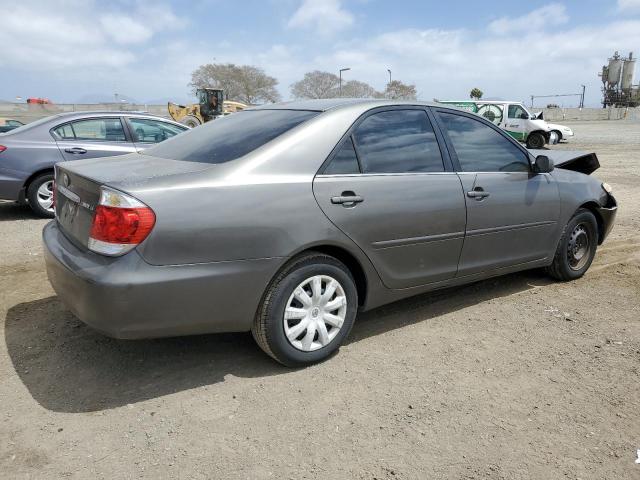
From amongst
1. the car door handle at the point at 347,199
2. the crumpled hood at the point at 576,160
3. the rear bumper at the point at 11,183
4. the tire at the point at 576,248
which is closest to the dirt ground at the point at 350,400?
the tire at the point at 576,248

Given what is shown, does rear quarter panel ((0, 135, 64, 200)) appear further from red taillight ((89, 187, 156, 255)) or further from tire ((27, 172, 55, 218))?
red taillight ((89, 187, 156, 255))

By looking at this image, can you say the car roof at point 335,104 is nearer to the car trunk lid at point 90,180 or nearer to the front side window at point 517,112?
the car trunk lid at point 90,180

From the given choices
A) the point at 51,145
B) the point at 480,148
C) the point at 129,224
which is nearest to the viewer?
the point at 129,224

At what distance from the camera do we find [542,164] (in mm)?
4176

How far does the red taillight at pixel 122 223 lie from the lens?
254cm

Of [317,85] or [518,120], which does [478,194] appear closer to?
[518,120]

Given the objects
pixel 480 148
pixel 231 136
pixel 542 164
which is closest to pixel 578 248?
pixel 542 164

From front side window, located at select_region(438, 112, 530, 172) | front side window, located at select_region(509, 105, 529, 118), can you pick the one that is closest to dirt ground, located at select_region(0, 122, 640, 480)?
front side window, located at select_region(438, 112, 530, 172)

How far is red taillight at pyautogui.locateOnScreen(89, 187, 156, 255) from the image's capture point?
254 centimetres

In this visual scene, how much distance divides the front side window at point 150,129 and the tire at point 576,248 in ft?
18.2

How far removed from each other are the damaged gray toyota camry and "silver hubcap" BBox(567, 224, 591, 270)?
0.68 m

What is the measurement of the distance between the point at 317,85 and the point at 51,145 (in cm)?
7180

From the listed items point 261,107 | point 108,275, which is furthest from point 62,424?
point 261,107

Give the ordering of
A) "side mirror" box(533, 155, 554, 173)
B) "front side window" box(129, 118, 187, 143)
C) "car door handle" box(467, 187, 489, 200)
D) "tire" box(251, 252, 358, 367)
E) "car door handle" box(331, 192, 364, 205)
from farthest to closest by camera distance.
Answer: "front side window" box(129, 118, 187, 143)
"side mirror" box(533, 155, 554, 173)
"car door handle" box(467, 187, 489, 200)
"car door handle" box(331, 192, 364, 205)
"tire" box(251, 252, 358, 367)
